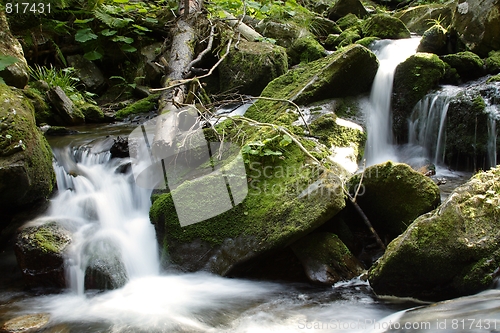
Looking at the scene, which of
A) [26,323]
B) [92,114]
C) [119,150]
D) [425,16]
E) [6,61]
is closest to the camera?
[26,323]

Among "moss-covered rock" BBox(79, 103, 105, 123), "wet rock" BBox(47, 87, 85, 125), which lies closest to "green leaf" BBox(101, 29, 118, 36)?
"moss-covered rock" BBox(79, 103, 105, 123)

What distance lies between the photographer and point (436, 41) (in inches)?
284

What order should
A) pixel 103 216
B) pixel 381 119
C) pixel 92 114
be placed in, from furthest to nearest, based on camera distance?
pixel 92 114 < pixel 381 119 < pixel 103 216

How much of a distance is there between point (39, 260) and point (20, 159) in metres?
1.05

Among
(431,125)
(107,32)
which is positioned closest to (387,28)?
(431,125)

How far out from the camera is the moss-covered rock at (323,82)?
5.31 meters

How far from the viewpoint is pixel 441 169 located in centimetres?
534

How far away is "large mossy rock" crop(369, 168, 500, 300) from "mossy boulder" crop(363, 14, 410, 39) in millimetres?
6755

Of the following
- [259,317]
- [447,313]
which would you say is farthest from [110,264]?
[447,313]

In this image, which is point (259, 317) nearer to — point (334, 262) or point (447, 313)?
point (334, 262)

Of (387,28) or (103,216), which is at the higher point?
(387,28)

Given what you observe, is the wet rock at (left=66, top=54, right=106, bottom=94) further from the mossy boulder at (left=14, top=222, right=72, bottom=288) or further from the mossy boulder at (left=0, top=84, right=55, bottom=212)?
the mossy boulder at (left=14, top=222, right=72, bottom=288)

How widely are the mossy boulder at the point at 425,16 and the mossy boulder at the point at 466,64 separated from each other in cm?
299

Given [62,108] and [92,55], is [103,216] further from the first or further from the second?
[92,55]
